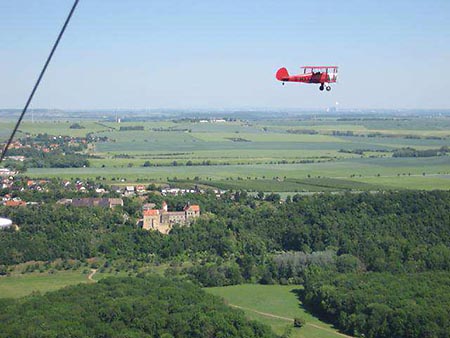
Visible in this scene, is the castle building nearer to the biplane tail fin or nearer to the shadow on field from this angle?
the shadow on field

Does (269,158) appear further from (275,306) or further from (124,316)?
(124,316)

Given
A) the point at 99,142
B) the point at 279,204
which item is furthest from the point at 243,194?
the point at 99,142

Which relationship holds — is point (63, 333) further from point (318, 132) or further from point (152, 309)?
point (318, 132)

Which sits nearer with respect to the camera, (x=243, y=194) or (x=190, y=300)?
(x=190, y=300)

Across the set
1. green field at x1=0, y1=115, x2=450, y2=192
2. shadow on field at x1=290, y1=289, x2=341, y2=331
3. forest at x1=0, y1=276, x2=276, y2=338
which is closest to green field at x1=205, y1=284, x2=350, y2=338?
shadow on field at x1=290, y1=289, x2=341, y2=331

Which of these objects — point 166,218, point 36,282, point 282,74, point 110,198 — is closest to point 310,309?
point 36,282

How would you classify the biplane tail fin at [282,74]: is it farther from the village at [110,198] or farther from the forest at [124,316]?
the village at [110,198]

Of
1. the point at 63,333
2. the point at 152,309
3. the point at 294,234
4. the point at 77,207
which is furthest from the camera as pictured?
the point at 77,207
